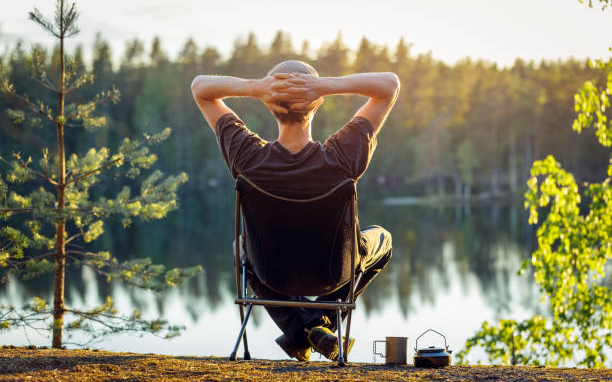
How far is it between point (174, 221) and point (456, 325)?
86.1 ft

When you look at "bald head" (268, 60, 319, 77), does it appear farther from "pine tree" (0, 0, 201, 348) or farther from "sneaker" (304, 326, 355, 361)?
"pine tree" (0, 0, 201, 348)

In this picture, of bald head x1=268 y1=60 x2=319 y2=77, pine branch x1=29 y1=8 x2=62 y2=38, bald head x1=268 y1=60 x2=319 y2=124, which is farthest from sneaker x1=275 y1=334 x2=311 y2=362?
pine branch x1=29 y1=8 x2=62 y2=38

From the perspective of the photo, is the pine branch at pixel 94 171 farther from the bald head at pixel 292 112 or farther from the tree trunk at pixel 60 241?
the bald head at pixel 292 112

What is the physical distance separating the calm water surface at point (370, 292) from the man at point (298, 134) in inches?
138

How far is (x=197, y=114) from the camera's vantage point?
5662cm

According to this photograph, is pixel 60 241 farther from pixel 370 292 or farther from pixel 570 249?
pixel 370 292

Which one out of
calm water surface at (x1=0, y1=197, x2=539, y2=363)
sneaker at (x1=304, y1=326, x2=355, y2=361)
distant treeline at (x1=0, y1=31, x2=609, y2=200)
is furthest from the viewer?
distant treeline at (x1=0, y1=31, x2=609, y2=200)

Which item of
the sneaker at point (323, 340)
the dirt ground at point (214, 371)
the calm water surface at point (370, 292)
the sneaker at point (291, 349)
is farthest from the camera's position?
the calm water surface at point (370, 292)

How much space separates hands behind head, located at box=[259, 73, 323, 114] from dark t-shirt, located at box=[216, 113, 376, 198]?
0.17 meters

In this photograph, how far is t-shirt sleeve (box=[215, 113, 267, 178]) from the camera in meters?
2.73

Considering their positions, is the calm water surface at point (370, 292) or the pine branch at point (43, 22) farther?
the calm water surface at point (370, 292)

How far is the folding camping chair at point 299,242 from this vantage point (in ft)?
8.91

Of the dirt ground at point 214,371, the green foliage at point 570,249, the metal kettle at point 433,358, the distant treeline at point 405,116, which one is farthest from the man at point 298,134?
the distant treeline at point 405,116

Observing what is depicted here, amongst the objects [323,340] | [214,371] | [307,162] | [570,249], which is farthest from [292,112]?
[570,249]
